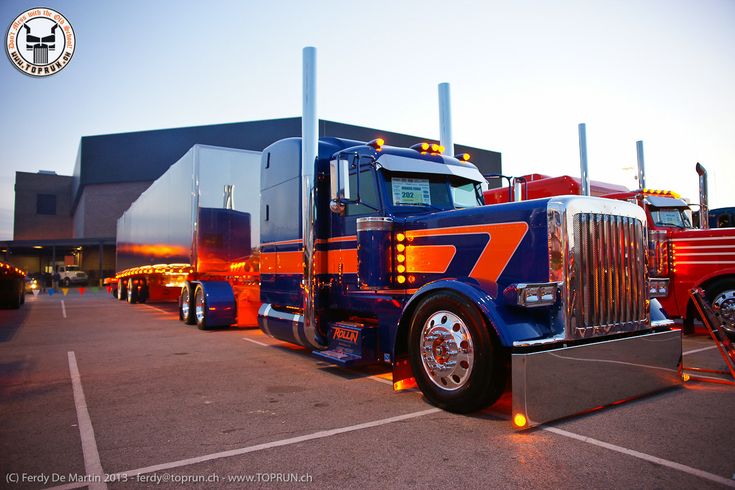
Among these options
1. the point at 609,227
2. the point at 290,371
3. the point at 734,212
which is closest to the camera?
the point at 609,227

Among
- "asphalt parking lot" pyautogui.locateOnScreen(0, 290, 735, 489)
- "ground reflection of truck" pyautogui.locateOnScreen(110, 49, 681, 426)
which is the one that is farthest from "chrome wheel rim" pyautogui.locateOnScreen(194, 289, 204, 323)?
"asphalt parking lot" pyautogui.locateOnScreen(0, 290, 735, 489)

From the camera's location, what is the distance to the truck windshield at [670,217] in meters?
9.21

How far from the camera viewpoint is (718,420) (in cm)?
395

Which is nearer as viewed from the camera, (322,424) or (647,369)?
(322,424)

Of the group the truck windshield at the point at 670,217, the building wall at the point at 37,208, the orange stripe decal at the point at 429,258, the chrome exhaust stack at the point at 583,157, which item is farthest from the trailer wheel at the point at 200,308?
the building wall at the point at 37,208

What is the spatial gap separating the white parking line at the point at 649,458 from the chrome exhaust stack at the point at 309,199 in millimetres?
3198

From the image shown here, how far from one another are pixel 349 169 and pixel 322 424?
2.83 m

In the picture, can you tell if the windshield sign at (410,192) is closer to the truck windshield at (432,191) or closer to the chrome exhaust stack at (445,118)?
the truck windshield at (432,191)

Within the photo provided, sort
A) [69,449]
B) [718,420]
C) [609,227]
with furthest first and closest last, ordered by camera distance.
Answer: [609,227] → [718,420] → [69,449]

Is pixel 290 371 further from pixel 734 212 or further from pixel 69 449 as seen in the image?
pixel 734 212

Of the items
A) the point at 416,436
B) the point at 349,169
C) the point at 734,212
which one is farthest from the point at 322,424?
the point at 734,212

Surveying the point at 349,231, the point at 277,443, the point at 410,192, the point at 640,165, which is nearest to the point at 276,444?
the point at 277,443

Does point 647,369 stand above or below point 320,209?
below

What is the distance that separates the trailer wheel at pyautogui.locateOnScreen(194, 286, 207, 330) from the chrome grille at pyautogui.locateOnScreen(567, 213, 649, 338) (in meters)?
7.93
